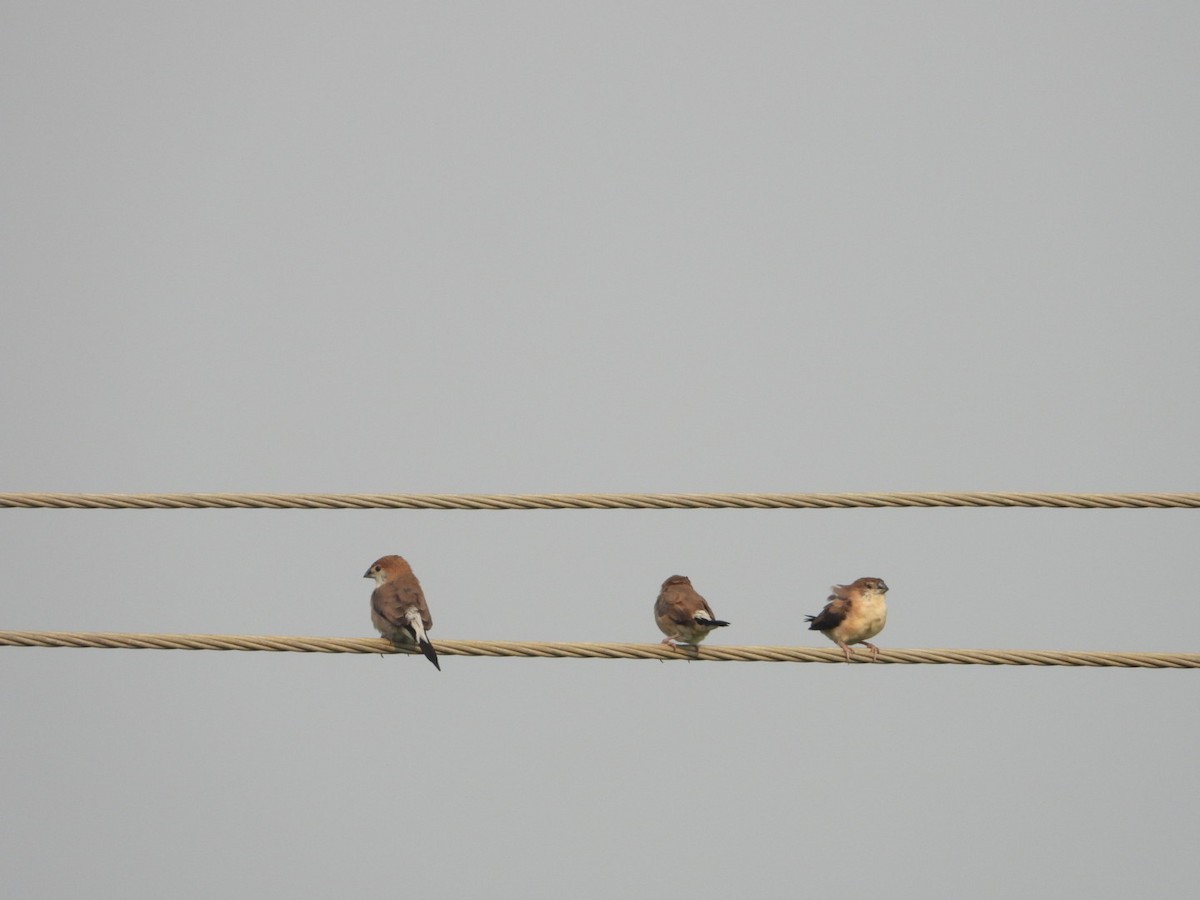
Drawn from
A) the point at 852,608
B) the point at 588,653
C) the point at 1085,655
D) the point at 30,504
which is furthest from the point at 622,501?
the point at 852,608

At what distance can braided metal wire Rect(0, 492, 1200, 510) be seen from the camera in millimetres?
11219

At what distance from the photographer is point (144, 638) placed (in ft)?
37.1

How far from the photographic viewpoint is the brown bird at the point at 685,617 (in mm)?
15523

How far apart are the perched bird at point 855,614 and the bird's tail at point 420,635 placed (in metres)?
Answer: 3.28

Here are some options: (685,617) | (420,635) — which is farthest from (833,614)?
(420,635)

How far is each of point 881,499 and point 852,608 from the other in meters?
4.29

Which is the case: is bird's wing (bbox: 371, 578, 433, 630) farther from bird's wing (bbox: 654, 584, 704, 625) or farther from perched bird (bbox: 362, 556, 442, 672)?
bird's wing (bbox: 654, 584, 704, 625)

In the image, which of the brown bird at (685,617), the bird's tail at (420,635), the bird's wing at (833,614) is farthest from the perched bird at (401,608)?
the bird's wing at (833,614)

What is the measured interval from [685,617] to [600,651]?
422 cm

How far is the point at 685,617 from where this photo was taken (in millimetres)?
15578

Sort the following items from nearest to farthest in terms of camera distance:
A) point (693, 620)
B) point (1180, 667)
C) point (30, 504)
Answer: point (1180, 667), point (30, 504), point (693, 620)

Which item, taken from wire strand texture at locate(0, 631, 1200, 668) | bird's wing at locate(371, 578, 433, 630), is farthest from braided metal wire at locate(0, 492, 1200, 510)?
bird's wing at locate(371, 578, 433, 630)

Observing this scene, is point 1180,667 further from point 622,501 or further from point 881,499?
point 622,501

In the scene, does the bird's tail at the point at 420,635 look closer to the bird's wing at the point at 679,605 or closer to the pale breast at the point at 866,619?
the bird's wing at the point at 679,605
